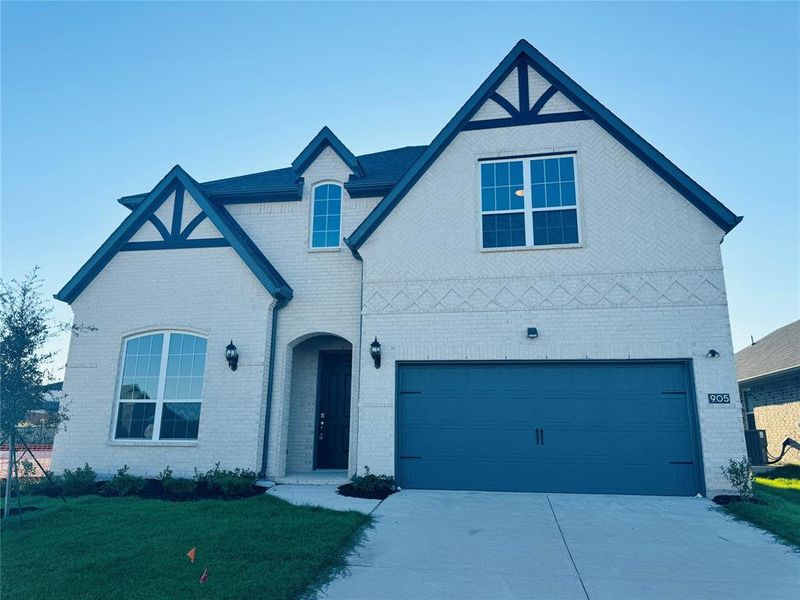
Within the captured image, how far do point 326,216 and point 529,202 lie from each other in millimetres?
4764

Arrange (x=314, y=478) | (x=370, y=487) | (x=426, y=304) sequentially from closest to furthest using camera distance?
(x=370, y=487), (x=426, y=304), (x=314, y=478)

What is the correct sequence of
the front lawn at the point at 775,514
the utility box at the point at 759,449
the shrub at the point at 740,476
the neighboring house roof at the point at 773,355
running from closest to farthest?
the front lawn at the point at 775,514, the shrub at the point at 740,476, the utility box at the point at 759,449, the neighboring house roof at the point at 773,355

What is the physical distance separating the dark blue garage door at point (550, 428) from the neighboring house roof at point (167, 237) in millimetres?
4207

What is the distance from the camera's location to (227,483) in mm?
9469

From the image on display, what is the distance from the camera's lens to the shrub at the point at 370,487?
31.2 feet

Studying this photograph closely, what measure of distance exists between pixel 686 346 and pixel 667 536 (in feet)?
13.1

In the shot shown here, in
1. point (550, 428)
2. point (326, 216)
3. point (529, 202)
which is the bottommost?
point (550, 428)

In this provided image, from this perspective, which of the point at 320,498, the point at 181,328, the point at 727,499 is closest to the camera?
the point at 727,499

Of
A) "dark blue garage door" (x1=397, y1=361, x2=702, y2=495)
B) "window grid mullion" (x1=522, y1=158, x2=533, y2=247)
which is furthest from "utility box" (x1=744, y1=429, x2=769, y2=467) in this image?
"window grid mullion" (x1=522, y1=158, x2=533, y2=247)

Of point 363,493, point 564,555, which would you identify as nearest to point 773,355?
point 363,493

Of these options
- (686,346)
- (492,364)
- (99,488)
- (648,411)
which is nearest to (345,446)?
(492,364)

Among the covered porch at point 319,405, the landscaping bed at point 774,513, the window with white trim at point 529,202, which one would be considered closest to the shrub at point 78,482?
the covered porch at point 319,405

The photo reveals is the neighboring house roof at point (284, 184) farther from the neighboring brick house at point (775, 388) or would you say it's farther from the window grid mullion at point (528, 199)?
the neighboring brick house at point (775, 388)

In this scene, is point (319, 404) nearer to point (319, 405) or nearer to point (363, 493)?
point (319, 405)
